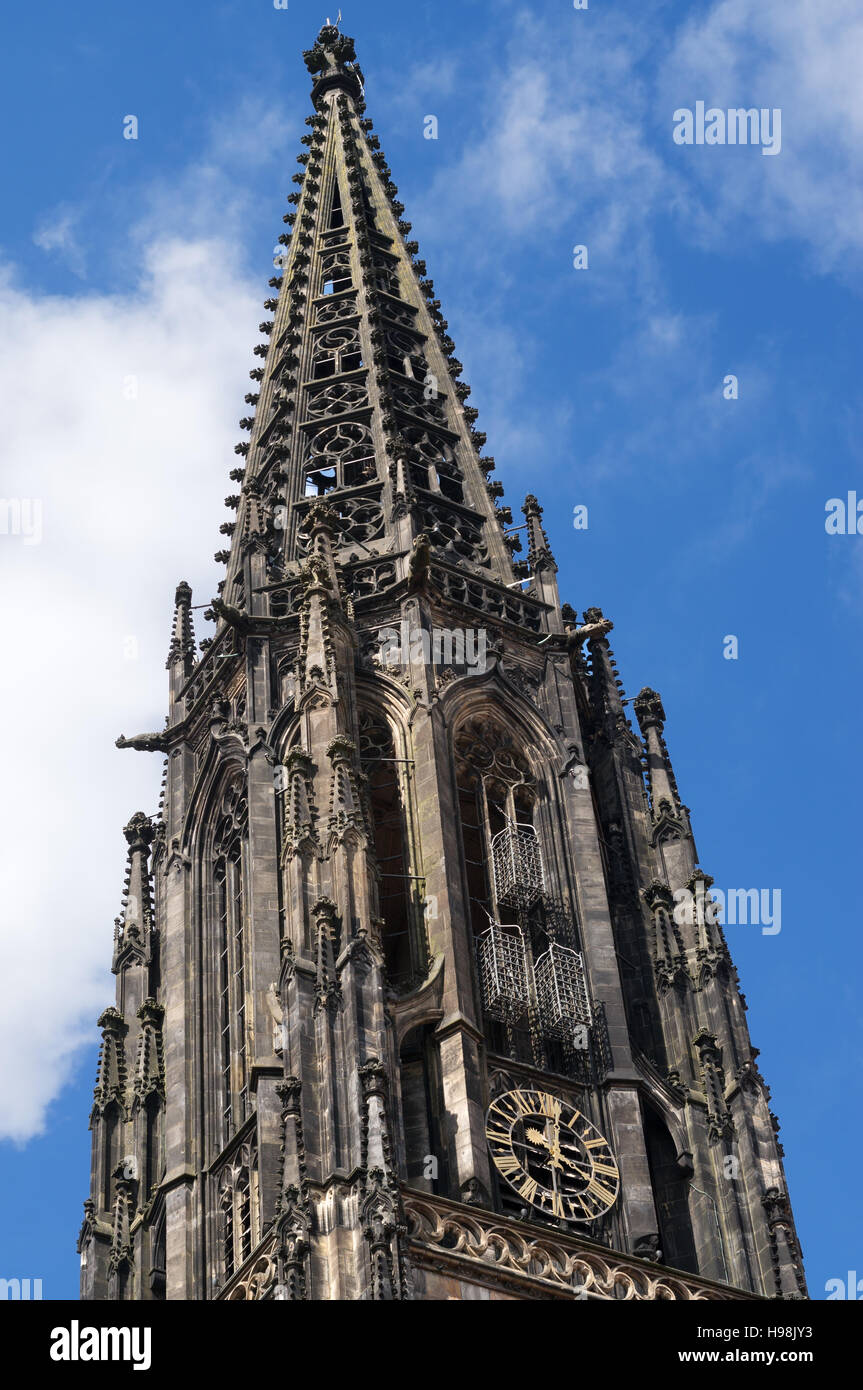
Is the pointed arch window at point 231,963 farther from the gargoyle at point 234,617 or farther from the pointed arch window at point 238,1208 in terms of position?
the gargoyle at point 234,617

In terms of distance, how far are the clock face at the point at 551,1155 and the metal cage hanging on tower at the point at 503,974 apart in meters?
1.94

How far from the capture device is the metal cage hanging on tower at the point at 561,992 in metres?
51.9

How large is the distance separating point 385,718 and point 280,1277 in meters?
16.1

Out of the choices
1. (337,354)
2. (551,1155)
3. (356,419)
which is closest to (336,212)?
(337,354)

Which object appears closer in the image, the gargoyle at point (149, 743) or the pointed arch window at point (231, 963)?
the pointed arch window at point (231, 963)

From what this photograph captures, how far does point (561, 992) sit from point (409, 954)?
108 inches

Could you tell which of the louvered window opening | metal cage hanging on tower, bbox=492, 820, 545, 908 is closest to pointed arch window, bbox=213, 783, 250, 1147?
the louvered window opening

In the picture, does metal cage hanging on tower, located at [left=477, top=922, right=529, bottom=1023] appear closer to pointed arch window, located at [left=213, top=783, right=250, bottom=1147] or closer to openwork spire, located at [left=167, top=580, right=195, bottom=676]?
pointed arch window, located at [left=213, top=783, right=250, bottom=1147]

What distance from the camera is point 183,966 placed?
183ft

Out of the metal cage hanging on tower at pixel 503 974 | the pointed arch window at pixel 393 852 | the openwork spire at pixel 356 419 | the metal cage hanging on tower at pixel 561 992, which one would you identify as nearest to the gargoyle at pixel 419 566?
the openwork spire at pixel 356 419

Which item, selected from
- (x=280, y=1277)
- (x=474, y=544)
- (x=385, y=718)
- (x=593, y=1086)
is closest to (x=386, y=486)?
(x=474, y=544)

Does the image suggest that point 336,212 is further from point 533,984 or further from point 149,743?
point 533,984

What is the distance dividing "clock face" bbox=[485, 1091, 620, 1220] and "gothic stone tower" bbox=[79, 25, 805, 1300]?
6 centimetres

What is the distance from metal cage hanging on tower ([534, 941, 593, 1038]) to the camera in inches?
2042
